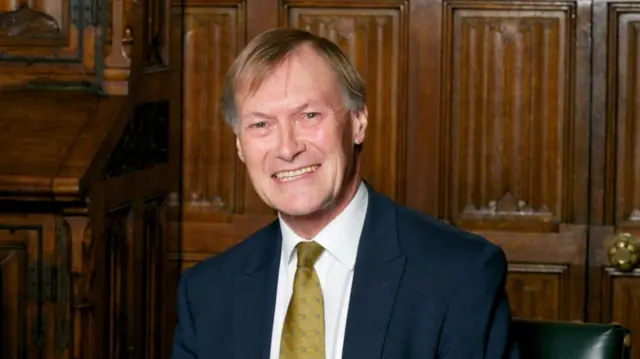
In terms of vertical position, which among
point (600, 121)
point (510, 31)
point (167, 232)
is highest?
point (510, 31)

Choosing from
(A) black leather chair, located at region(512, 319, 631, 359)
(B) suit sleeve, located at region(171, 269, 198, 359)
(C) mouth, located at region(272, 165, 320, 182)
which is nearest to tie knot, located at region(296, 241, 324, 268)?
(C) mouth, located at region(272, 165, 320, 182)

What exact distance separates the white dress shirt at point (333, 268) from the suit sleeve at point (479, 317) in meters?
0.19

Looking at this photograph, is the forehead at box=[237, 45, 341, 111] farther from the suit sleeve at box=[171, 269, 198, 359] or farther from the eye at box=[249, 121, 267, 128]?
the suit sleeve at box=[171, 269, 198, 359]

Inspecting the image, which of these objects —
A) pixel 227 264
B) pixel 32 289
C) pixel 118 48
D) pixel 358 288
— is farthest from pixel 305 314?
pixel 118 48

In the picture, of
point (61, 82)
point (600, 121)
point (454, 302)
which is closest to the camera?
point (454, 302)

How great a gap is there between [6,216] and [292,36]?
151cm

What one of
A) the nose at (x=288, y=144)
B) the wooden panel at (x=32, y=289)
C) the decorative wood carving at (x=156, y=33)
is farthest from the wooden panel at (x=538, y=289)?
the nose at (x=288, y=144)

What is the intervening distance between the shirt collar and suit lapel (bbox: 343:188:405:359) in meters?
0.02

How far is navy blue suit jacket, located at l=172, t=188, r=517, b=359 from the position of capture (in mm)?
2105

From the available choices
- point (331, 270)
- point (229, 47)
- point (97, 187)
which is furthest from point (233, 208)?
point (331, 270)

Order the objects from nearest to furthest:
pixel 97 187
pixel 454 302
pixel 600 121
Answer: pixel 454 302
pixel 97 187
pixel 600 121

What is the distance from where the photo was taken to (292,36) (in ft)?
6.99

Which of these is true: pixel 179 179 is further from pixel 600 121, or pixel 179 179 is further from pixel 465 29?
pixel 600 121

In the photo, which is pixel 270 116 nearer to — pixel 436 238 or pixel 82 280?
pixel 436 238
